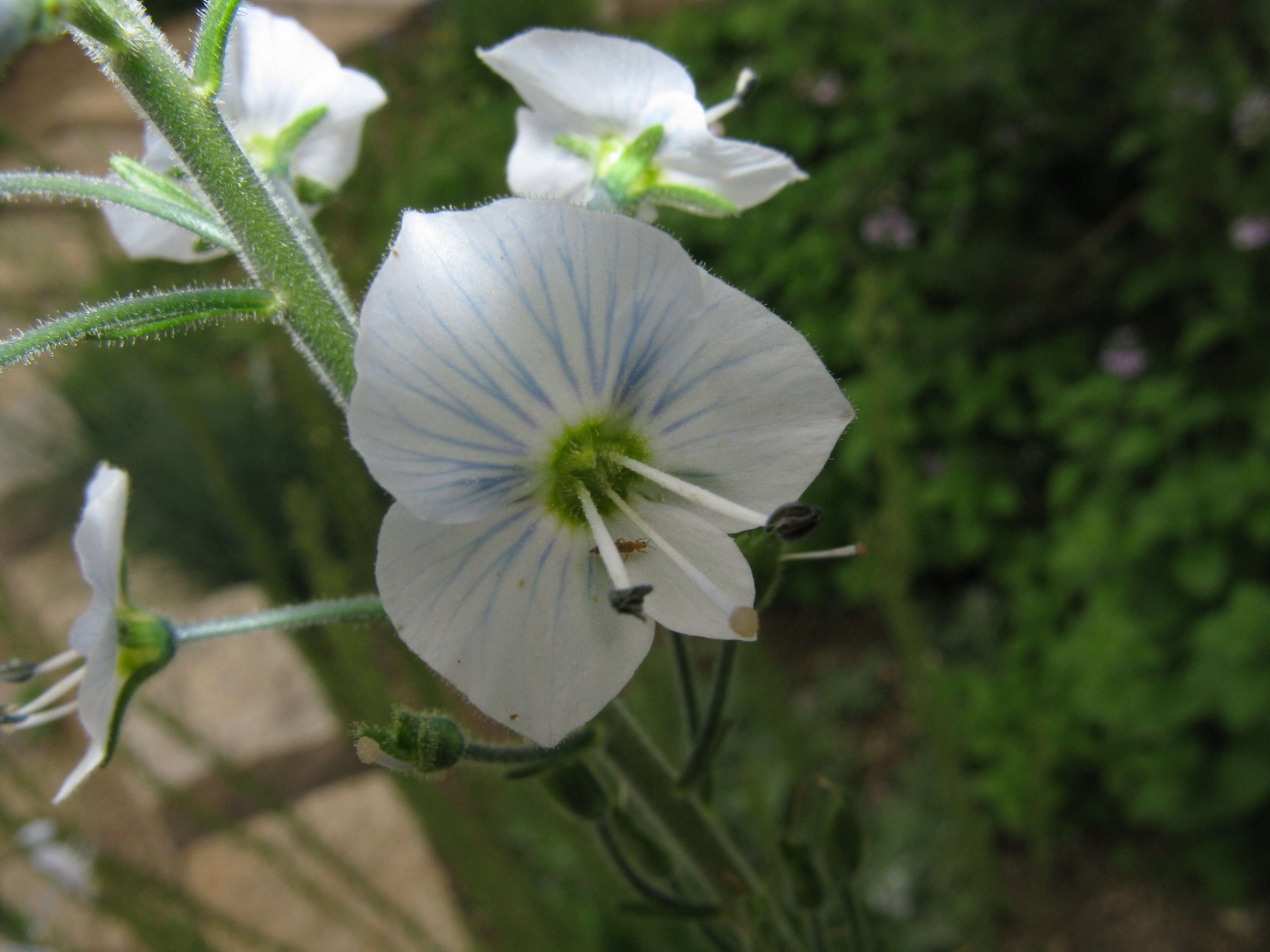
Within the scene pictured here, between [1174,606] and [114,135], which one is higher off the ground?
[1174,606]

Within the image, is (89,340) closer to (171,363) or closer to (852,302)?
(171,363)

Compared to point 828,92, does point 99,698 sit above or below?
above

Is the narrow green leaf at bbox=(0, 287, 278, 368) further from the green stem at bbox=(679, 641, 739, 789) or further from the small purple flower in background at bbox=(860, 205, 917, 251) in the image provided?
the small purple flower in background at bbox=(860, 205, 917, 251)

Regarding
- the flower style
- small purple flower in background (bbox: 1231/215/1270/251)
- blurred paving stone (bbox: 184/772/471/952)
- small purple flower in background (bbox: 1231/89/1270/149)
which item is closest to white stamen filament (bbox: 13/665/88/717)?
the flower style

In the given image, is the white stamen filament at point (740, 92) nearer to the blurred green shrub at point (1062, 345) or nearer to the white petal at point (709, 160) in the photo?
the white petal at point (709, 160)

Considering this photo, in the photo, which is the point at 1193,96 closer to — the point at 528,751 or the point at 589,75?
the point at 589,75

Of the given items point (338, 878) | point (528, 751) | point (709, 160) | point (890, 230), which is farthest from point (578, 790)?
point (890, 230)

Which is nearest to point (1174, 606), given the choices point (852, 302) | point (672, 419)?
point (852, 302)
